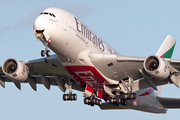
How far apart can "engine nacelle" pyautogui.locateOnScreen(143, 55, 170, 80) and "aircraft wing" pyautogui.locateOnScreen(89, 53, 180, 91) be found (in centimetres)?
89

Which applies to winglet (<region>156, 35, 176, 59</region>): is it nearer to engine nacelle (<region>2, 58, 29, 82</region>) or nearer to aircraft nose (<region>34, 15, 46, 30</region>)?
engine nacelle (<region>2, 58, 29, 82</region>)

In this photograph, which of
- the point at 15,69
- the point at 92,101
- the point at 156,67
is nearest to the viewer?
the point at 156,67

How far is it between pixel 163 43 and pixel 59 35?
16370mm

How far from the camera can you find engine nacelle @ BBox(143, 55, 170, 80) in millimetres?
26656

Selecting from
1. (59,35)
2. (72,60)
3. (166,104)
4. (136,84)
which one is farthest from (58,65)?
(166,104)

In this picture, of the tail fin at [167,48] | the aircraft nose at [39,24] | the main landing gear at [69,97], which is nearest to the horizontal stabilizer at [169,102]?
the tail fin at [167,48]

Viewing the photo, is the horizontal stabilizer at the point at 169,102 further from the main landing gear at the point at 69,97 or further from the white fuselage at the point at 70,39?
the main landing gear at the point at 69,97

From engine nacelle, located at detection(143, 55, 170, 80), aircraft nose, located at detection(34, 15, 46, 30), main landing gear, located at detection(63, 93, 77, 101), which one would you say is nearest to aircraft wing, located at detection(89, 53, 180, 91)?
engine nacelle, located at detection(143, 55, 170, 80)

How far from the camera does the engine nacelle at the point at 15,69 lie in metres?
31.2

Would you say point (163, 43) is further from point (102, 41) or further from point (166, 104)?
point (102, 41)

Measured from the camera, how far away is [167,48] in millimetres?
38500

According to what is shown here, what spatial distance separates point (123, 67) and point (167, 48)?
10877 mm

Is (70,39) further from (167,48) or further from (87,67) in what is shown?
(167,48)

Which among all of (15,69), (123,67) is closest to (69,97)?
(15,69)
